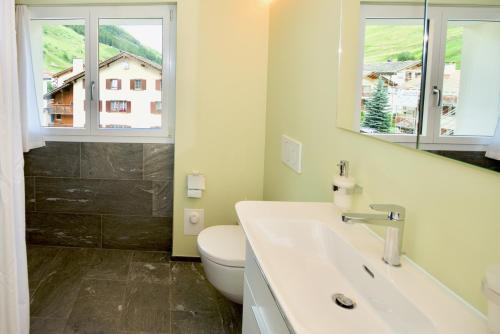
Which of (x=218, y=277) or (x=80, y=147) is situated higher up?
(x=80, y=147)

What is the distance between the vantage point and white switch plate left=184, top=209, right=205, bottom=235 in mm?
3047

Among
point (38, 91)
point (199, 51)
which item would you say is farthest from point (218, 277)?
point (38, 91)

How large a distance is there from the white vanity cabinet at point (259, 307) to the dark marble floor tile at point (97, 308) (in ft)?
3.61

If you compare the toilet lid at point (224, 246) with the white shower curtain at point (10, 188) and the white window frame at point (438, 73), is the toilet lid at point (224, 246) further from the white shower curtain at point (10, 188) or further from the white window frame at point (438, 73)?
the white window frame at point (438, 73)

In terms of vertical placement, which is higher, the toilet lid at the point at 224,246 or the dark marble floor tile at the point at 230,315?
the toilet lid at the point at 224,246

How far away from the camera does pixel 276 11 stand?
265 centimetres

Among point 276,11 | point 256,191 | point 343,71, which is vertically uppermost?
point 276,11

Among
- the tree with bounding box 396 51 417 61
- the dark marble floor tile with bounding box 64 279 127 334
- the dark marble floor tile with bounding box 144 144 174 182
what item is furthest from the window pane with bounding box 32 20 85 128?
the tree with bounding box 396 51 417 61

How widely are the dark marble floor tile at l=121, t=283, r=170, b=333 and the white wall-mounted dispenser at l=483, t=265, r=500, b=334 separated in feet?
5.98

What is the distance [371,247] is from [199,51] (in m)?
2.12

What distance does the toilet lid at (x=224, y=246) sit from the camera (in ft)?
6.86

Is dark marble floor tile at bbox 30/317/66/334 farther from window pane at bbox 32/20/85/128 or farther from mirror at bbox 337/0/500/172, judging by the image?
mirror at bbox 337/0/500/172

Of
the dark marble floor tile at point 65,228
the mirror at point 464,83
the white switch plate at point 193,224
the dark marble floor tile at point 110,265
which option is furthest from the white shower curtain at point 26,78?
the mirror at point 464,83

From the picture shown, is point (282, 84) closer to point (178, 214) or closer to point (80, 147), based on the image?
point (178, 214)
